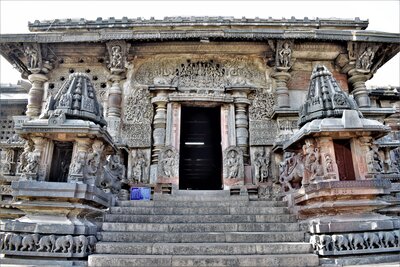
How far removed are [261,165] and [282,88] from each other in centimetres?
281

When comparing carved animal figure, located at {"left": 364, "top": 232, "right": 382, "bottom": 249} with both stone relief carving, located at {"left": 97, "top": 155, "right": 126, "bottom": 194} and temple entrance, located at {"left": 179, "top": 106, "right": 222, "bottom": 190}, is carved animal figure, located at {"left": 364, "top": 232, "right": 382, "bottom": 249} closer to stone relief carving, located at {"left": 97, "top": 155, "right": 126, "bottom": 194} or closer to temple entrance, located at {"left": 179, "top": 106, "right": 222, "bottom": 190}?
stone relief carving, located at {"left": 97, "top": 155, "right": 126, "bottom": 194}

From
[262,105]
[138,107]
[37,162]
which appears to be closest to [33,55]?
[138,107]

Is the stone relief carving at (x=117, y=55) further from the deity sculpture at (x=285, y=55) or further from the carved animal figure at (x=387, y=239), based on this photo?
the carved animal figure at (x=387, y=239)

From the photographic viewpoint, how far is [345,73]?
10.0 m

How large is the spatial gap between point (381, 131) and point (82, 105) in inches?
220

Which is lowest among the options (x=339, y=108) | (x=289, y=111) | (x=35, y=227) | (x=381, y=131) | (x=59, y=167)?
(x=35, y=227)

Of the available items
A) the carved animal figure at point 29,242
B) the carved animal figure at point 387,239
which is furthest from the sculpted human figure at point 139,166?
the carved animal figure at point 387,239

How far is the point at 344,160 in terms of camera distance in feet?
18.1

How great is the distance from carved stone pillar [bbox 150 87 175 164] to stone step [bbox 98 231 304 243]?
3979 millimetres

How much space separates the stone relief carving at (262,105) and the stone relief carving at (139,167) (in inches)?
149

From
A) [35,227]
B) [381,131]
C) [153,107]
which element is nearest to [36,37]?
[153,107]

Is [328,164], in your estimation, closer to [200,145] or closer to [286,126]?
[286,126]

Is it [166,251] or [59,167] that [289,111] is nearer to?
[166,251]

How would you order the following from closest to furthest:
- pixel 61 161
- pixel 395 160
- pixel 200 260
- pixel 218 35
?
pixel 200 260 < pixel 61 161 < pixel 395 160 < pixel 218 35
